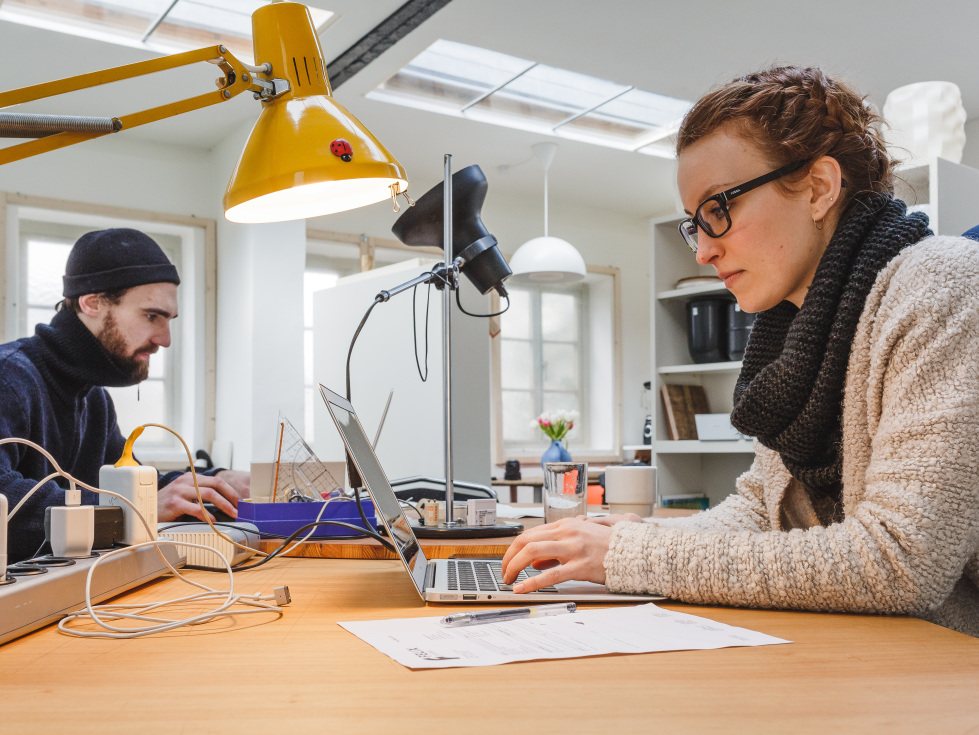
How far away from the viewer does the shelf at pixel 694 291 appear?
3.42 m

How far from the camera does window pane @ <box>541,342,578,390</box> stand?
22.0 ft

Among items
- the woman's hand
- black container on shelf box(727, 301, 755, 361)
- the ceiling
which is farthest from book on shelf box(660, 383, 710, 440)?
the woman's hand

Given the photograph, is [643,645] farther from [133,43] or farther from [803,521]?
[133,43]

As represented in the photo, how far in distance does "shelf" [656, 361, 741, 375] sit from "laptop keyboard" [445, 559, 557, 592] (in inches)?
93.8

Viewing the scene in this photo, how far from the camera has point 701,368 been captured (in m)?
3.46

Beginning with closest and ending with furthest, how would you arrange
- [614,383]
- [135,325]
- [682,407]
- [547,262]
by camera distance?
[135,325] < [682,407] < [547,262] < [614,383]

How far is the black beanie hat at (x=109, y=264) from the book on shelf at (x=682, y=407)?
2.22m

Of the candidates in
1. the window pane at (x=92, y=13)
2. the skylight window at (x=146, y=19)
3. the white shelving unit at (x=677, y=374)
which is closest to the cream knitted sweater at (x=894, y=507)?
the white shelving unit at (x=677, y=374)

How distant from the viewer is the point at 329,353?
3.42 m

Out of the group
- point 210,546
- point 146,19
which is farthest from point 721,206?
point 146,19

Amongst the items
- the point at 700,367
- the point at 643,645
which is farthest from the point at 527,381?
the point at 643,645

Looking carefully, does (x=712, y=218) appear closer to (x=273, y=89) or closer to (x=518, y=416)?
(x=273, y=89)

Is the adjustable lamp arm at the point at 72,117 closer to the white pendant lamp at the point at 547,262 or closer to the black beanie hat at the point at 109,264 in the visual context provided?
the black beanie hat at the point at 109,264

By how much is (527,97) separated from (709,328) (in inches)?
76.9
